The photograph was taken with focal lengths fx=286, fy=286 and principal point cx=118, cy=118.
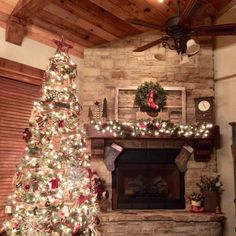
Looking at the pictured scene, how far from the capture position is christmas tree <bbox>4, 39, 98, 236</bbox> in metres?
3.04

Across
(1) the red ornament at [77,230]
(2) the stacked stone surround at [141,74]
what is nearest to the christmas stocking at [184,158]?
(2) the stacked stone surround at [141,74]

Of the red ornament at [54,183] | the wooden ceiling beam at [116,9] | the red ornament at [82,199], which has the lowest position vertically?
the red ornament at [82,199]

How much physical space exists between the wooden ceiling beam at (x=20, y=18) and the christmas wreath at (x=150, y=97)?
175cm

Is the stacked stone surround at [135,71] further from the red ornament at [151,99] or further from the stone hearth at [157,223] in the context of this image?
the stone hearth at [157,223]

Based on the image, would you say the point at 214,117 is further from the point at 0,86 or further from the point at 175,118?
the point at 0,86

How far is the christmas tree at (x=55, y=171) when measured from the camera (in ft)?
9.97

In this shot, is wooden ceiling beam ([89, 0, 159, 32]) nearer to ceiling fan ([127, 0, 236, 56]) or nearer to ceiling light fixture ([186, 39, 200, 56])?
ceiling fan ([127, 0, 236, 56])

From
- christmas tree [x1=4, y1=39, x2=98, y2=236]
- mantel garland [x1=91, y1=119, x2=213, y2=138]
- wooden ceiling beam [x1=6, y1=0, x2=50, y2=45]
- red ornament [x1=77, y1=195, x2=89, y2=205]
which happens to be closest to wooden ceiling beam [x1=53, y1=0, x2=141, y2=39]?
wooden ceiling beam [x1=6, y1=0, x2=50, y2=45]

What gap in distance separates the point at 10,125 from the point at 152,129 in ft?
6.15

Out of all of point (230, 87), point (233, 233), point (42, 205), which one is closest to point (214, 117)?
point (230, 87)

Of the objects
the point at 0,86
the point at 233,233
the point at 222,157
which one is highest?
the point at 0,86

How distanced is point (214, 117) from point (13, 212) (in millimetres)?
3056

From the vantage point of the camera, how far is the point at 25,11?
132 inches

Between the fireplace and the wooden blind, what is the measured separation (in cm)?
145
